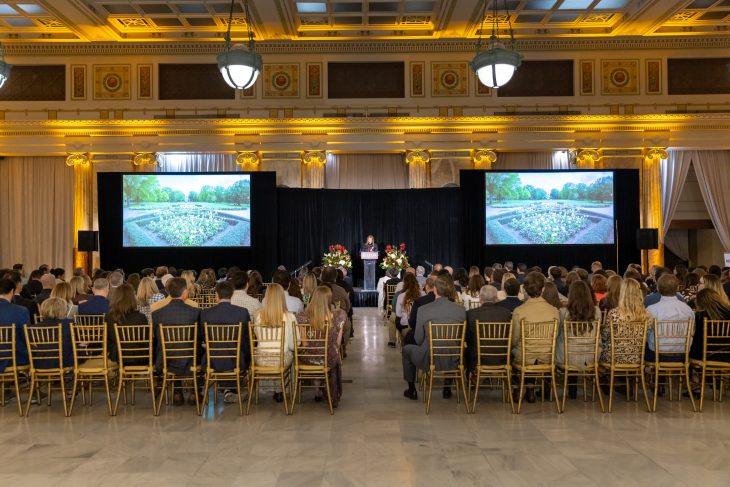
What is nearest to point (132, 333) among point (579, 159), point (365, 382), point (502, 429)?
point (365, 382)

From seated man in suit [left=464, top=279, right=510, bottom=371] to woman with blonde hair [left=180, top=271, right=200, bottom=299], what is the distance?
4226mm

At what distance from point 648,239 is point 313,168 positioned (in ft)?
28.4

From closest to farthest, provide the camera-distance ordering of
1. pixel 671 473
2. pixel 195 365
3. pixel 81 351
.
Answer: pixel 671 473
pixel 195 365
pixel 81 351

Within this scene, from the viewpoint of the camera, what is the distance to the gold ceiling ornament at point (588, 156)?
56.3 feet

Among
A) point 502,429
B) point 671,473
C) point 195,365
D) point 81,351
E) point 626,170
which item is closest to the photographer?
point 671,473

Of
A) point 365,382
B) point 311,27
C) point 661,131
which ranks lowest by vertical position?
point 365,382

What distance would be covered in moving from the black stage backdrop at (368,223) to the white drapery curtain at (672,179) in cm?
572

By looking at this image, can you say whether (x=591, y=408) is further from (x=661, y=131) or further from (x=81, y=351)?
(x=661, y=131)

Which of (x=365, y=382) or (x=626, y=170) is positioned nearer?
(x=365, y=382)

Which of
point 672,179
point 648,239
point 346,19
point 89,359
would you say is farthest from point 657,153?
point 89,359

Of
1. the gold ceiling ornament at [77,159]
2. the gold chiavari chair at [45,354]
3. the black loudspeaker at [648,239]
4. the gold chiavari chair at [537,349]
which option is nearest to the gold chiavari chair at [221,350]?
the gold chiavari chair at [45,354]

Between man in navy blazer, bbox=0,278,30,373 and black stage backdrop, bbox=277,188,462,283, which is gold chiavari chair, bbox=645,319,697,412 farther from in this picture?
black stage backdrop, bbox=277,188,462,283

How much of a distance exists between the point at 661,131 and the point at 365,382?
43.4 feet

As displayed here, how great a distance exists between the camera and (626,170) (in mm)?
16766
